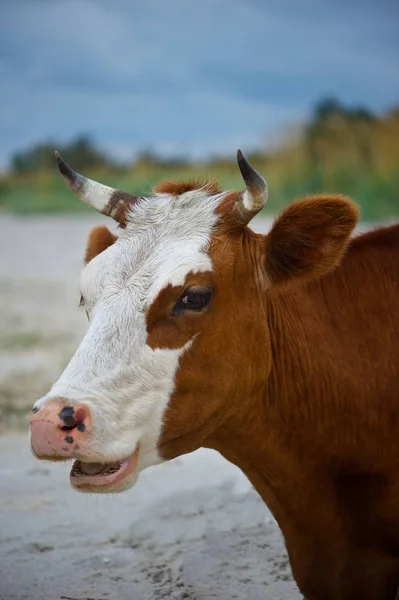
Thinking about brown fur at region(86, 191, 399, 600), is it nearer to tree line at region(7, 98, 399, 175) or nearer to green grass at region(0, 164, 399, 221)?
green grass at region(0, 164, 399, 221)

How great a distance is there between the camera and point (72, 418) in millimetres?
2820

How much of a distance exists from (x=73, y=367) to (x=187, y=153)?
13.8 metres

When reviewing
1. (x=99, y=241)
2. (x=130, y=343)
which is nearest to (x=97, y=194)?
(x=99, y=241)

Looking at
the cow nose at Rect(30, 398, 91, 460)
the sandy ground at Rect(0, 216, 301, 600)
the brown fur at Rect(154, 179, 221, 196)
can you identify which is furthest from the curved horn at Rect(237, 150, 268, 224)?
the sandy ground at Rect(0, 216, 301, 600)

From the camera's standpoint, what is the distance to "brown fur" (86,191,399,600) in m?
3.24

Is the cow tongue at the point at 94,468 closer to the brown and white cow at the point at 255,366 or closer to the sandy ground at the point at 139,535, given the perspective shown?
the brown and white cow at the point at 255,366

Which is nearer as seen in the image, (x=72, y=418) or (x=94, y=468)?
(x=72, y=418)

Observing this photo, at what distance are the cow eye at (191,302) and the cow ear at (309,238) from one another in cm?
37

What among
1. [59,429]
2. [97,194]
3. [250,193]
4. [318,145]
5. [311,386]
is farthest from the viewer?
[318,145]

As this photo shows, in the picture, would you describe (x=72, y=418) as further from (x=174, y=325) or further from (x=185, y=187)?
(x=185, y=187)

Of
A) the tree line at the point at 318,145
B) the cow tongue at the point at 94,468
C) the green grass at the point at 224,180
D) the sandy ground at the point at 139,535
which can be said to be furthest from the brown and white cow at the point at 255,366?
the tree line at the point at 318,145

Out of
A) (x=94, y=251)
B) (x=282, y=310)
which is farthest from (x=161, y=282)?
(x=94, y=251)

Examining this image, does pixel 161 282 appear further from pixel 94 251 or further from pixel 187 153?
pixel 187 153

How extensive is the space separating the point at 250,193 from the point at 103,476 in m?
1.23
